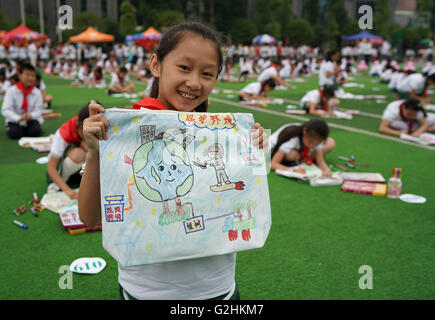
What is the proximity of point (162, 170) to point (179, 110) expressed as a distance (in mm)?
238

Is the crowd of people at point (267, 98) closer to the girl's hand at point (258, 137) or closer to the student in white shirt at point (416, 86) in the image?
the student in white shirt at point (416, 86)

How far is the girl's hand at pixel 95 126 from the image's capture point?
48.6 inches

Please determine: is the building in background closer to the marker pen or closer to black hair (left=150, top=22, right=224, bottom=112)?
the marker pen

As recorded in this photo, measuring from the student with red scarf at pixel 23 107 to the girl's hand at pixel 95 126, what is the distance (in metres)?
6.59

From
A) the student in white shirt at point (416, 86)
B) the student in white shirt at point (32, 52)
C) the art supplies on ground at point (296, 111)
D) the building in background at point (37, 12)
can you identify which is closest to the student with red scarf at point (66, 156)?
the art supplies on ground at point (296, 111)

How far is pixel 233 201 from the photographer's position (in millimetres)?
1317

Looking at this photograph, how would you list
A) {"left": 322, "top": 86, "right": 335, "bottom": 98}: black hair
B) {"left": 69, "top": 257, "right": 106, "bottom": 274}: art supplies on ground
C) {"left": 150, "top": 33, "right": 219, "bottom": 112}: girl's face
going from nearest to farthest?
{"left": 150, "top": 33, "right": 219, "bottom": 112}: girl's face < {"left": 69, "top": 257, "right": 106, "bottom": 274}: art supplies on ground < {"left": 322, "top": 86, "right": 335, "bottom": 98}: black hair

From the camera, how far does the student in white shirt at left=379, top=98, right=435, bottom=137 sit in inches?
296

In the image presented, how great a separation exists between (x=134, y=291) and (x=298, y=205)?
3169 mm

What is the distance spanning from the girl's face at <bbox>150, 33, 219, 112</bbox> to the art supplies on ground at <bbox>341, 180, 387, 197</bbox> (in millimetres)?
3668

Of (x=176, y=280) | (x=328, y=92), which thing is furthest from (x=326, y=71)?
(x=176, y=280)

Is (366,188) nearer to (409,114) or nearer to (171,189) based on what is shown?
(409,114)

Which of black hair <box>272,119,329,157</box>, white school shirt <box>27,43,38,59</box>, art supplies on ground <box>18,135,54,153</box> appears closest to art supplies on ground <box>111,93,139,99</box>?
art supplies on ground <box>18,135,54,153</box>

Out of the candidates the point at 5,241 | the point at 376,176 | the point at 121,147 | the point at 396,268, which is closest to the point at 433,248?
the point at 396,268
